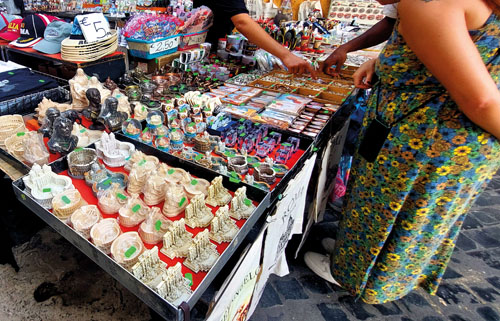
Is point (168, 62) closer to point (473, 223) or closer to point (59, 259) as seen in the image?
point (59, 259)

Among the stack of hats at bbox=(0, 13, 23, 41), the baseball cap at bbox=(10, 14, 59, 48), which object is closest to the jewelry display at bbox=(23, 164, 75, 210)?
the baseball cap at bbox=(10, 14, 59, 48)

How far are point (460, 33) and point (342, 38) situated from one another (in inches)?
174

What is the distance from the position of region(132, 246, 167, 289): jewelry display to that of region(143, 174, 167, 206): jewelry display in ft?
1.29

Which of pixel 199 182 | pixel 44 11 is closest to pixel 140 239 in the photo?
pixel 199 182

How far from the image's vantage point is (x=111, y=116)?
193 cm

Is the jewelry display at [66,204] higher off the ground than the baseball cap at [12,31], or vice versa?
the baseball cap at [12,31]

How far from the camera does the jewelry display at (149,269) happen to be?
3.51 feet

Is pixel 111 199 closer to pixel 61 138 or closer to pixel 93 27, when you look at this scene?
pixel 61 138

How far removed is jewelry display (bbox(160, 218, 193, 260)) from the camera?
48.8 inches

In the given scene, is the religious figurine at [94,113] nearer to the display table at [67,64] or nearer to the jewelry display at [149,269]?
the display table at [67,64]

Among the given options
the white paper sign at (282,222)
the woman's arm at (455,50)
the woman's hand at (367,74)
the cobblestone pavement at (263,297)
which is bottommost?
the cobblestone pavement at (263,297)

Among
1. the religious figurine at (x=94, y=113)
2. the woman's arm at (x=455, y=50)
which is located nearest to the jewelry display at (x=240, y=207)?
the woman's arm at (x=455, y=50)

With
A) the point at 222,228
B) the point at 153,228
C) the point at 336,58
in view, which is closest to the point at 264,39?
the point at 336,58

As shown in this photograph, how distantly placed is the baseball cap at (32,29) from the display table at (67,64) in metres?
0.09
